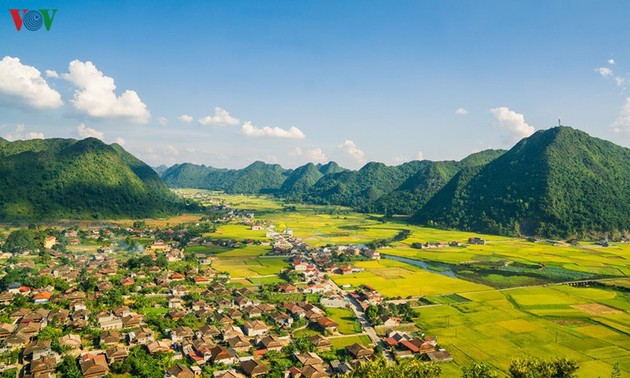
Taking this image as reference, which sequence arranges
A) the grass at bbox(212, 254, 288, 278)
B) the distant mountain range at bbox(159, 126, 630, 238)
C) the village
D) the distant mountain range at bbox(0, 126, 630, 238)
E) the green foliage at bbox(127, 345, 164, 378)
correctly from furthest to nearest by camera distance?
the distant mountain range at bbox(159, 126, 630, 238)
the distant mountain range at bbox(0, 126, 630, 238)
the grass at bbox(212, 254, 288, 278)
the village
the green foliage at bbox(127, 345, 164, 378)

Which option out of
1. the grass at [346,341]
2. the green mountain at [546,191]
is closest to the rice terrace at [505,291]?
the grass at [346,341]

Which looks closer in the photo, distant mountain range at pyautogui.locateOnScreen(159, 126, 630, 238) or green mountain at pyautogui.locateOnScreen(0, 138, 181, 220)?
green mountain at pyautogui.locateOnScreen(0, 138, 181, 220)

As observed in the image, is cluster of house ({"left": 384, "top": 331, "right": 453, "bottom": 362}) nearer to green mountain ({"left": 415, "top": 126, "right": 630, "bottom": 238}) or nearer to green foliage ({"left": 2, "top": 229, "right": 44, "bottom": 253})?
green foliage ({"left": 2, "top": 229, "right": 44, "bottom": 253})

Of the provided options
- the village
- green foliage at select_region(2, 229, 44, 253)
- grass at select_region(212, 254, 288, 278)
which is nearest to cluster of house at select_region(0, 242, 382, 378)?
the village

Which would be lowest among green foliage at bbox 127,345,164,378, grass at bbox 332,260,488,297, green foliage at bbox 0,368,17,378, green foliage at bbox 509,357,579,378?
green foliage at bbox 0,368,17,378

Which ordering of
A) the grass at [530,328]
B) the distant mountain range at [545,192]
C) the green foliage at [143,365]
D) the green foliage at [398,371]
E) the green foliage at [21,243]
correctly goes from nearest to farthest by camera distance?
1. the green foliage at [398,371]
2. the green foliage at [143,365]
3. the grass at [530,328]
4. the green foliage at [21,243]
5. the distant mountain range at [545,192]

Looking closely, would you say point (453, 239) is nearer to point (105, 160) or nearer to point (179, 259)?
point (179, 259)

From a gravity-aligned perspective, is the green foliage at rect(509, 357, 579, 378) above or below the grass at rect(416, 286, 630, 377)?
above

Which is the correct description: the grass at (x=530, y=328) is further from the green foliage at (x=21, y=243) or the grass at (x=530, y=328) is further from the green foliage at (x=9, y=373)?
the green foliage at (x=21, y=243)
